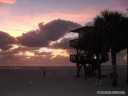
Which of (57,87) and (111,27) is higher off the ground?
(111,27)

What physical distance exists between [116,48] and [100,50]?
5131 mm

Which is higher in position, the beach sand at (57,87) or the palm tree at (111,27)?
the palm tree at (111,27)

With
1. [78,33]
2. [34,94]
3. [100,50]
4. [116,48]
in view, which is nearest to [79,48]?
[78,33]

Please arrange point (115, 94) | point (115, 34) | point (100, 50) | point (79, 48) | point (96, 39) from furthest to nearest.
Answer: point (79, 48) → point (100, 50) → point (96, 39) → point (115, 34) → point (115, 94)

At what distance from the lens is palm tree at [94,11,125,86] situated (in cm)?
3322

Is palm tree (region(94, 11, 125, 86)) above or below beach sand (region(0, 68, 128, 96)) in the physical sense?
above

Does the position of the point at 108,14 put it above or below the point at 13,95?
above

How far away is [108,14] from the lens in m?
33.7

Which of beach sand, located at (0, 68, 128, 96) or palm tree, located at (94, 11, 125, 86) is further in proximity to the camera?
palm tree, located at (94, 11, 125, 86)

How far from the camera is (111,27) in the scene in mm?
33375

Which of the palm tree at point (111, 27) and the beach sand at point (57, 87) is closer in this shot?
the beach sand at point (57, 87)

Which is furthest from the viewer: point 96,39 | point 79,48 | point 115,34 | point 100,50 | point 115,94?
point 79,48

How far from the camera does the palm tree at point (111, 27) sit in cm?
3322

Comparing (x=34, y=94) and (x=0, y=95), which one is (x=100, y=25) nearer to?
(x=34, y=94)
